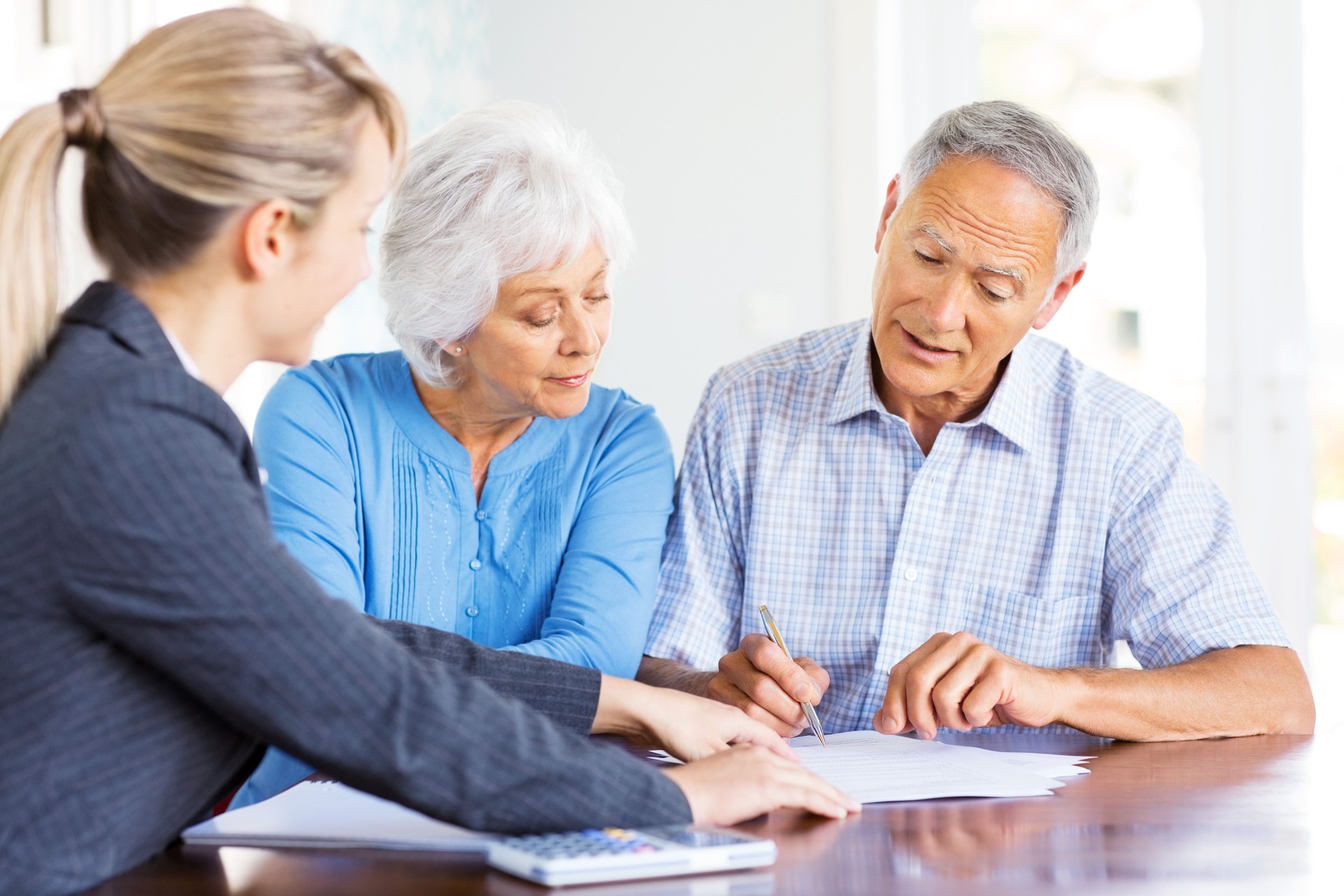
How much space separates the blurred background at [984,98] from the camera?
3.35m

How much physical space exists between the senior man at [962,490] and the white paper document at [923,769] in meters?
0.18

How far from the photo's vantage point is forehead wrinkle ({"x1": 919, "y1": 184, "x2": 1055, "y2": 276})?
5.51ft

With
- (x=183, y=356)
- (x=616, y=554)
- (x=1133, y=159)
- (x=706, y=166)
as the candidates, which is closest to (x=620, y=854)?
(x=183, y=356)

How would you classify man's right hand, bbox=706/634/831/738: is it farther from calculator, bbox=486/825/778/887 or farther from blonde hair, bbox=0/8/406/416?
blonde hair, bbox=0/8/406/416

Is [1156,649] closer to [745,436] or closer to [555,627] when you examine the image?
[745,436]

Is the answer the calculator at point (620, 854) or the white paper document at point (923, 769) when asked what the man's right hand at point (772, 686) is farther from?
the calculator at point (620, 854)

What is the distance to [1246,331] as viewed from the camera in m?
3.40

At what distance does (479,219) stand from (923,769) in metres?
0.84

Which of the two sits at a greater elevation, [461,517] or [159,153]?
[159,153]

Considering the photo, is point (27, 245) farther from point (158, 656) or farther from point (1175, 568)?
point (1175, 568)

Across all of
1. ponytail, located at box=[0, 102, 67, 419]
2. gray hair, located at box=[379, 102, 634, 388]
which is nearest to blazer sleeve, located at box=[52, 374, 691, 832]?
ponytail, located at box=[0, 102, 67, 419]

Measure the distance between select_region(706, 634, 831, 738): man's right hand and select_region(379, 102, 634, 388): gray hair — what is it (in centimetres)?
54

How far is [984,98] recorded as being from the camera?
3748mm

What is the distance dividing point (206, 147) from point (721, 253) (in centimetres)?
283
